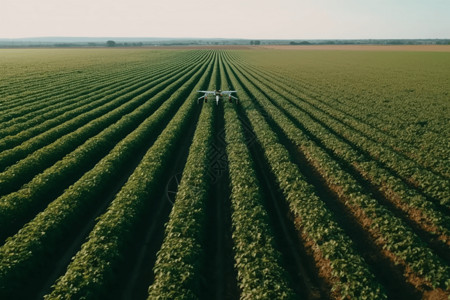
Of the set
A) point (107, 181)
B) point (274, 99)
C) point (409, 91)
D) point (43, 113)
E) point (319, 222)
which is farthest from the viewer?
point (409, 91)

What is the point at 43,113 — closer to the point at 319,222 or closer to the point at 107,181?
the point at 107,181

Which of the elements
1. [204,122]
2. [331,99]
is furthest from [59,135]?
[331,99]

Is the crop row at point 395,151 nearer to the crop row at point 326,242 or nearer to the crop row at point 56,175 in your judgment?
the crop row at point 326,242

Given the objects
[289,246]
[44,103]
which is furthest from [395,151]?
[44,103]

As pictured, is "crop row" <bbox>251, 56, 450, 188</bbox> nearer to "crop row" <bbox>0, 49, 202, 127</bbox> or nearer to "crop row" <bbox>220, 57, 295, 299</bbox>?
"crop row" <bbox>220, 57, 295, 299</bbox>

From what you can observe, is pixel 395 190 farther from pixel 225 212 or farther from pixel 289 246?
pixel 225 212

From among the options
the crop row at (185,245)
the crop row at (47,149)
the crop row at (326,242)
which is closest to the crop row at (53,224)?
the crop row at (185,245)

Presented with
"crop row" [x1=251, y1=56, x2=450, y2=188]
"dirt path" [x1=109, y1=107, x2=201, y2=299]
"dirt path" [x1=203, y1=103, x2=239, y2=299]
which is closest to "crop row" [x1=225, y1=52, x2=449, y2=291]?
"crop row" [x1=251, y1=56, x2=450, y2=188]
